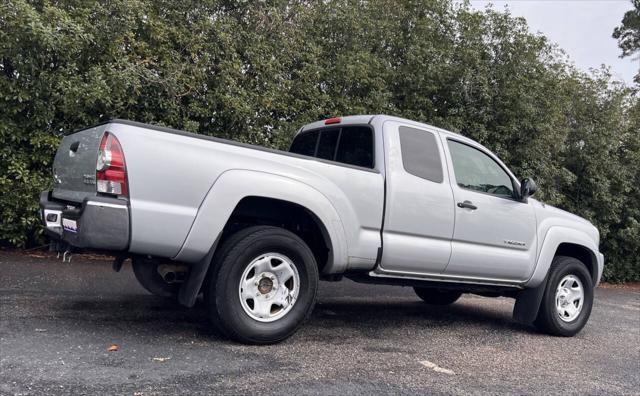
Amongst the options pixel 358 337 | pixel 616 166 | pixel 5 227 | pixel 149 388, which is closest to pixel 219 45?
pixel 5 227

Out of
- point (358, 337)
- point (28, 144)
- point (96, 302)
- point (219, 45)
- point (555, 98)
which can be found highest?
point (555, 98)

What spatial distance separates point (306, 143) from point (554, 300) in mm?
3199

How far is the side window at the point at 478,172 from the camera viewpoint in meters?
5.50

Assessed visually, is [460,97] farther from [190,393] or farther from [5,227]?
[190,393]

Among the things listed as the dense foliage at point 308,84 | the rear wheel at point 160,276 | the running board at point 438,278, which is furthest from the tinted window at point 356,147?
the dense foliage at point 308,84

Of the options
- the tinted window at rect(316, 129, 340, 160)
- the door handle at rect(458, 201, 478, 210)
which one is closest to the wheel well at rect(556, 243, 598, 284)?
the door handle at rect(458, 201, 478, 210)

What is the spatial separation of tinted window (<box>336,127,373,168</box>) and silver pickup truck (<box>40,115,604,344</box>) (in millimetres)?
16

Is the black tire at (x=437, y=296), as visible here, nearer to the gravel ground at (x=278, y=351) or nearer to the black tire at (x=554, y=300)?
the gravel ground at (x=278, y=351)

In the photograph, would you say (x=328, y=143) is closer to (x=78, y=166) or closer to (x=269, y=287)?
(x=269, y=287)

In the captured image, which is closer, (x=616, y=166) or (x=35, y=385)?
(x=35, y=385)

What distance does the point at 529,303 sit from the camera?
600cm

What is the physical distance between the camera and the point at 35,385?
3.15 meters

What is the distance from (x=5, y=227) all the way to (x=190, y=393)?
5.71 meters

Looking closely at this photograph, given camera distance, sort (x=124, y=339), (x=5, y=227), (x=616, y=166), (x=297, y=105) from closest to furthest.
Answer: (x=124, y=339), (x=5, y=227), (x=297, y=105), (x=616, y=166)
